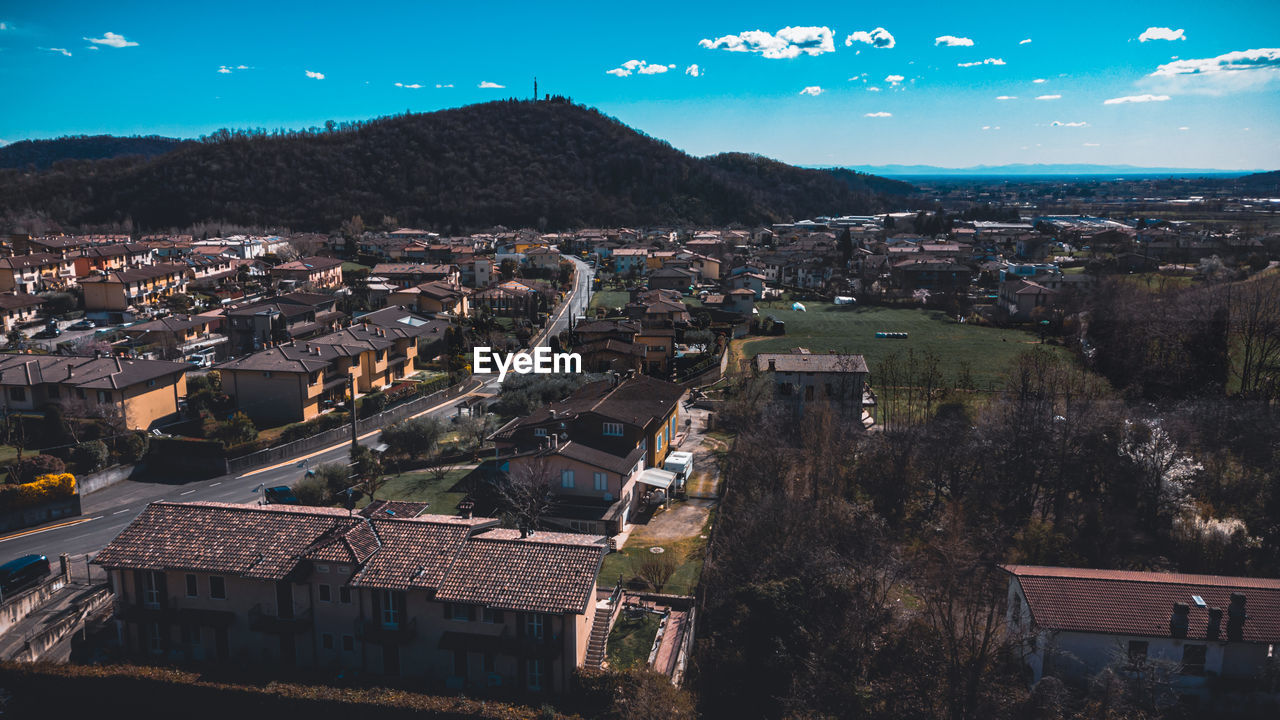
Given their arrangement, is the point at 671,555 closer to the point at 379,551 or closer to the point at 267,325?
the point at 379,551

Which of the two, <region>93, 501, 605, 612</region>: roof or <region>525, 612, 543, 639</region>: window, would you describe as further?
<region>93, 501, 605, 612</region>: roof

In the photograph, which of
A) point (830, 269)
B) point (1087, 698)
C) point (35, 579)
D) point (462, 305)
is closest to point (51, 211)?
point (462, 305)

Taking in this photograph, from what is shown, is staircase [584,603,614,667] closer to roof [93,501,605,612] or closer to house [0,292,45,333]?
roof [93,501,605,612]

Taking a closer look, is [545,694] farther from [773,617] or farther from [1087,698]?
[1087,698]

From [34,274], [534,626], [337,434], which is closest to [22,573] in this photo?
[337,434]

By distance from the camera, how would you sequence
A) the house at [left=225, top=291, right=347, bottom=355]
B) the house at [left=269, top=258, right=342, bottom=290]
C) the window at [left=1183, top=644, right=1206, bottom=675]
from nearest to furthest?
1. the window at [left=1183, top=644, right=1206, bottom=675]
2. the house at [left=225, top=291, right=347, bottom=355]
3. the house at [left=269, top=258, right=342, bottom=290]

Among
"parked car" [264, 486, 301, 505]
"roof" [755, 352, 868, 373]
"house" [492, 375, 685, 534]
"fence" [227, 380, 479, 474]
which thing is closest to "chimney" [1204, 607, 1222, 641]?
"house" [492, 375, 685, 534]

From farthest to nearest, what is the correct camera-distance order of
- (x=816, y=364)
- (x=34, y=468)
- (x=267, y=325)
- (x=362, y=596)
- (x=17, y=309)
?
(x=17, y=309), (x=267, y=325), (x=816, y=364), (x=34, y=468), (x=362, y=596)

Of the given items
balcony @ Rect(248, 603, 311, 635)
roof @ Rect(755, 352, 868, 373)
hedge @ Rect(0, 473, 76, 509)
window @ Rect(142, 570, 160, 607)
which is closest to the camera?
balcony @ Rect(248, 603, 311, 635)
